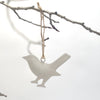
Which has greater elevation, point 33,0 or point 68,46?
point 33,0

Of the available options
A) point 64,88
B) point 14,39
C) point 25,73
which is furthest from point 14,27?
point 64,88

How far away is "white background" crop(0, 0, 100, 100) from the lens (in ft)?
2.55

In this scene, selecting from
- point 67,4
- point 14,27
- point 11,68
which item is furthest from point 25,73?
point 67,4

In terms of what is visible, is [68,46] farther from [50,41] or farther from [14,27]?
[14,27]

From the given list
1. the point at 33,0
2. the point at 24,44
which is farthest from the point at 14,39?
the point at 33,0

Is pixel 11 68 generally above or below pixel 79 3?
below

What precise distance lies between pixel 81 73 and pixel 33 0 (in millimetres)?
278

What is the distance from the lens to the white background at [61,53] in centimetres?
78

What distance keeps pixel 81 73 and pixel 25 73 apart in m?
0.18

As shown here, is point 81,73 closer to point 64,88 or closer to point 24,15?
point 64,88

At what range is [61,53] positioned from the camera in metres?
0.78

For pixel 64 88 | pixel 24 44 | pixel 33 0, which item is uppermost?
pixel 33 0

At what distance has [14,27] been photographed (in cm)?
78

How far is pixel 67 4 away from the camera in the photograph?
30.9 inches
